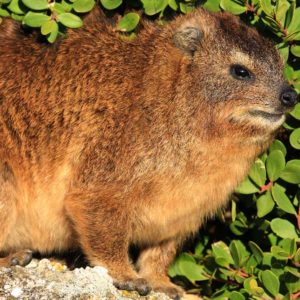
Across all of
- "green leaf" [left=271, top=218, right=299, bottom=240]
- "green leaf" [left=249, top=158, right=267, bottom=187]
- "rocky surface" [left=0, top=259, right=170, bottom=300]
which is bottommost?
"rocky surface" [left=0, top=259, right=170, bottom=300]

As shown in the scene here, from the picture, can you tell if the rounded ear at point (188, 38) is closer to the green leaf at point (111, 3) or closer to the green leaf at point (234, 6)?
the green leaf at point (234, 6)

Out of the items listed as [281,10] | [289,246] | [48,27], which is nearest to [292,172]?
[289,246]

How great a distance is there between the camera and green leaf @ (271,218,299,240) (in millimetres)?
6801

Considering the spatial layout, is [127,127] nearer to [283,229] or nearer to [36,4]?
[36,4]

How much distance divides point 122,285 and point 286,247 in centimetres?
132

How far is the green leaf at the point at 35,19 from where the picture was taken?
6.61 meters

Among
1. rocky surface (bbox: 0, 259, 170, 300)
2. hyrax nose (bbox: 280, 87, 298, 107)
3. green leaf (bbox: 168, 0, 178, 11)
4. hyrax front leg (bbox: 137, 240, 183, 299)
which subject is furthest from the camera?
hyrax front leg (bbox: 137, 240, 183, 299)

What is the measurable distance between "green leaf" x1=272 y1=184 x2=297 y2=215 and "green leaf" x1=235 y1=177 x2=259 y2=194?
0.17 m

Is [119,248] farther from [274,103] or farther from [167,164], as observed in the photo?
[274,103]

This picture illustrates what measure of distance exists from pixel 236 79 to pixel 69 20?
1373 millimetres

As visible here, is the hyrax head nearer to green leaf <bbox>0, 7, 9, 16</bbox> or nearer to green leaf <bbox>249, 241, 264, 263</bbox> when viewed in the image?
green leaf <bbox>249, 241, 264, 263</bbox>

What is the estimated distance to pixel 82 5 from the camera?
679 cm

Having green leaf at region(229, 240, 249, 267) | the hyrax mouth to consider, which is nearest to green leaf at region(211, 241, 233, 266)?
green leaf at region(229, 240, 249, 267)

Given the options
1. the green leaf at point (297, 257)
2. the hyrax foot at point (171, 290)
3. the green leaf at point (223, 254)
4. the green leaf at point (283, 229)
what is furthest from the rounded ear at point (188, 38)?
the hyrax foot at point (171, 290)
